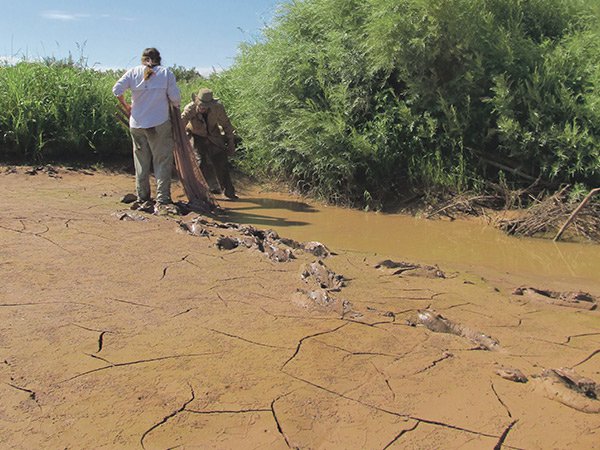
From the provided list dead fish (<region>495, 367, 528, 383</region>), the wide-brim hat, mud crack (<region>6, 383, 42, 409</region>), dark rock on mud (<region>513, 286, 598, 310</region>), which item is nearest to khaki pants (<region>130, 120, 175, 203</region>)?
the wide-brim hat

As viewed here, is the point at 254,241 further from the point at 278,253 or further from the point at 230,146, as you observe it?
the point at 230,146

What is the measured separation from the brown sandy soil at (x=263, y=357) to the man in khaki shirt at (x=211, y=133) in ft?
11.7

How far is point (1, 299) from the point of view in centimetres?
390

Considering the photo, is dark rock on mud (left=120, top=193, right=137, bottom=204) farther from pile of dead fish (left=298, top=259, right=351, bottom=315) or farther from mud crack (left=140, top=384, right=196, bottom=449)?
mud crack (left=140, top=384, right=196, bottom=449)

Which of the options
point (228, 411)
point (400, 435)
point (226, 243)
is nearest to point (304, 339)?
point (228, 411)

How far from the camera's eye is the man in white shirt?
7.09m

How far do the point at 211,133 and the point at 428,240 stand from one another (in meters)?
3.33

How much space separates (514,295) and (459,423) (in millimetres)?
2352

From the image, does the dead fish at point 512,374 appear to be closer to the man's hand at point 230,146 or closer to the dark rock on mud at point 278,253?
the dark rock on mud at point 278,253

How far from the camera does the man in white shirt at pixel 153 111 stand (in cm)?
709

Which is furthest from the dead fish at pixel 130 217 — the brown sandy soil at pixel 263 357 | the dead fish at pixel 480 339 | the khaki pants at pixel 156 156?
the dead fish at pixel 480 339

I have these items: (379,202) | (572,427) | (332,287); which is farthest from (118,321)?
(379,202)

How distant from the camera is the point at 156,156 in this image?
740cm

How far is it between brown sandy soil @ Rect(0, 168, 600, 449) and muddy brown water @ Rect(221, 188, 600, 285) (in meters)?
0.96
